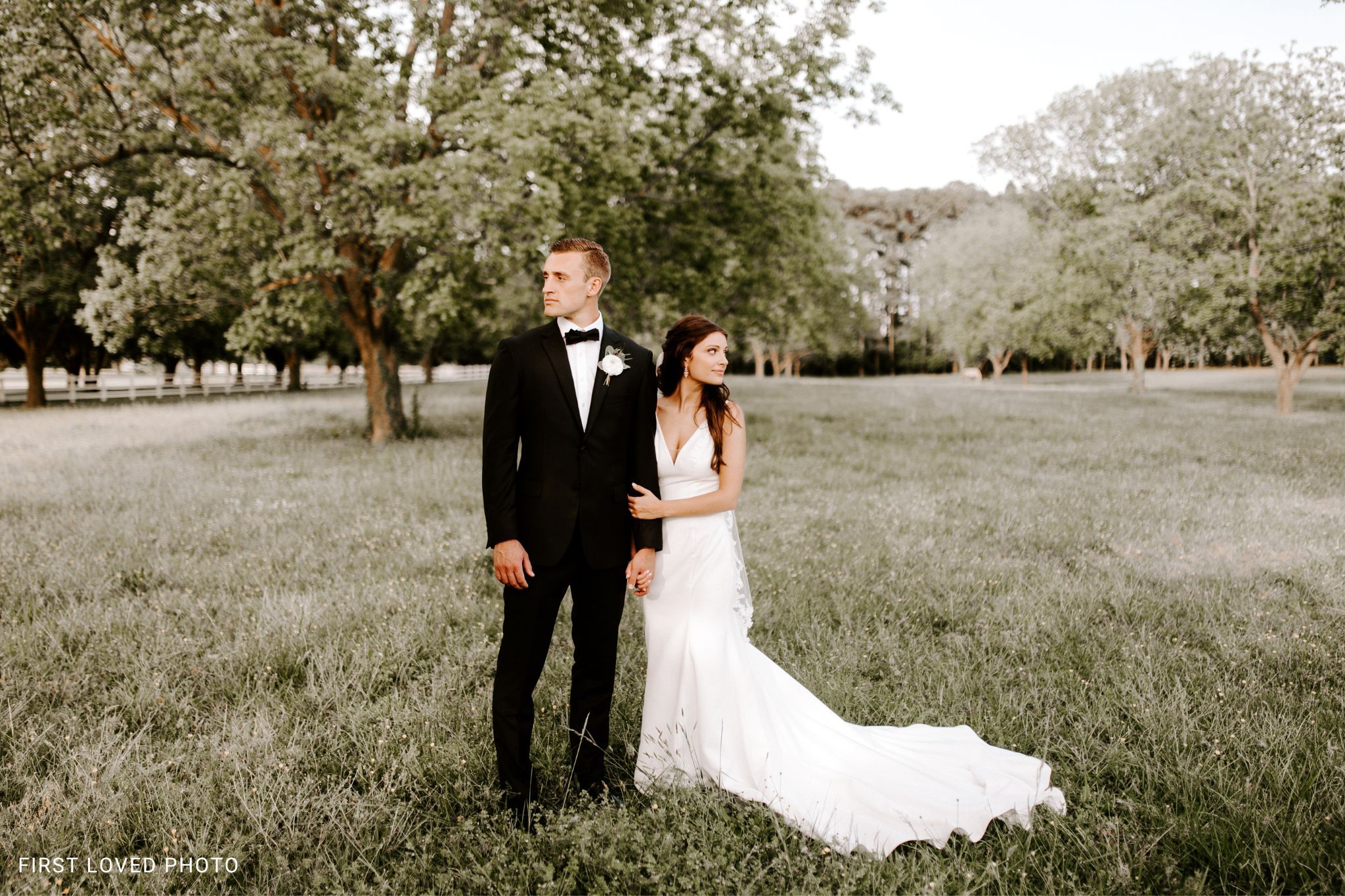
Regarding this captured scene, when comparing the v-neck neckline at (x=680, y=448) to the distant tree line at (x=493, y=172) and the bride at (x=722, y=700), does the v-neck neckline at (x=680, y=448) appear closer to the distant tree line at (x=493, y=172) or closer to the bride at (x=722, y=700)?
the bride at (x=722, y=700)

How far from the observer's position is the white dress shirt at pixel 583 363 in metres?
3.23

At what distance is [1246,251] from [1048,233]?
13.1m

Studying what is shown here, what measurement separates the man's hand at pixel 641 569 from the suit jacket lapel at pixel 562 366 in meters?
0.71

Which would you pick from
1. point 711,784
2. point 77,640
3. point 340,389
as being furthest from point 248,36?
point 340,389

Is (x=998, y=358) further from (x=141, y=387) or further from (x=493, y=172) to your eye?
(x=141, y=387)

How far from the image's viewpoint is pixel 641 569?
3404mm

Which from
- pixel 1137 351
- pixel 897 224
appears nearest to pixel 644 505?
pixel 1137 351

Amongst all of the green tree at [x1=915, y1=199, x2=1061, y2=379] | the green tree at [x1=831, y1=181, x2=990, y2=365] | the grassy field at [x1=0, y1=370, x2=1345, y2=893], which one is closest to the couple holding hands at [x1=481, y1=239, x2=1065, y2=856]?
the grassy field at [x1=0, y1=370, x2=1345, y2=893]

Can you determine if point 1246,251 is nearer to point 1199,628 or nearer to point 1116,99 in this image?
point 1116,99

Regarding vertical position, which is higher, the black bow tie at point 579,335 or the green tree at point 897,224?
the green tree at point 897,224

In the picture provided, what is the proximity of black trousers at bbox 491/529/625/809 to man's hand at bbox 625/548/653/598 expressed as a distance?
6cm

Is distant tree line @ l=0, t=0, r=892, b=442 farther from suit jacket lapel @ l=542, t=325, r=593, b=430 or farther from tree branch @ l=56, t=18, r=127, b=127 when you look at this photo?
suit jacket lapel @ l=542, t=325, r=593, b=430

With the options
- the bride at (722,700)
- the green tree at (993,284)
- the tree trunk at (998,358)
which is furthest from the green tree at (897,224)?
the bride at (722,700)

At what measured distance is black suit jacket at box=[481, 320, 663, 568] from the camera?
3.14m
